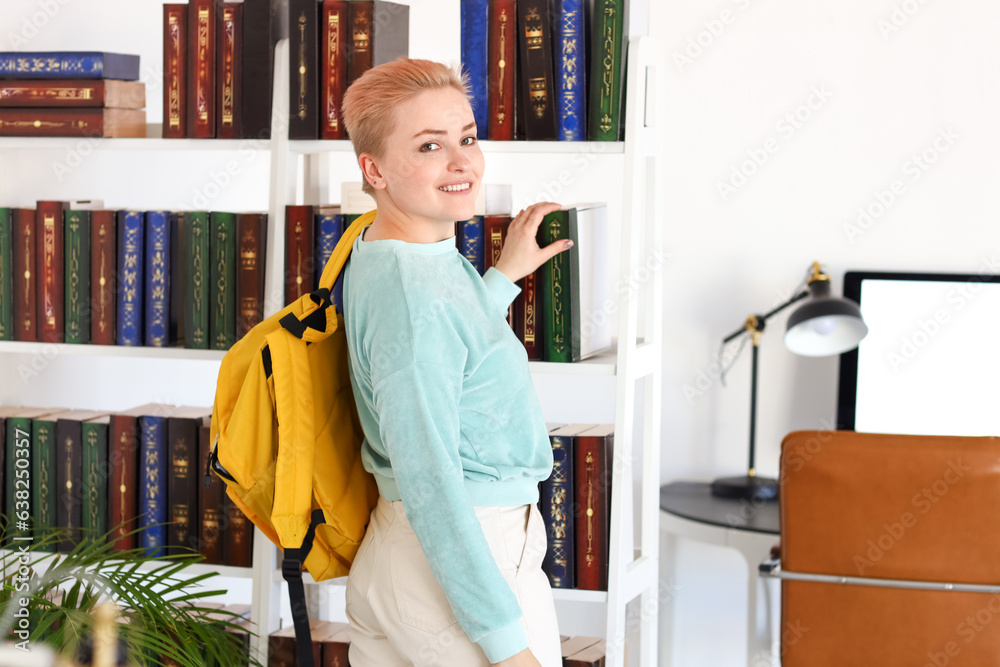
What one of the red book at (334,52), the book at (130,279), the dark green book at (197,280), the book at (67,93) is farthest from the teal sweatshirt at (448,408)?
the book at (67,93)

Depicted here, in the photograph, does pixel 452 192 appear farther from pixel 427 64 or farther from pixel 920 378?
pixel 920 378

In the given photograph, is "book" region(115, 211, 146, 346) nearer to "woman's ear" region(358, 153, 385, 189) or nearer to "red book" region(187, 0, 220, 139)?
"red book" region(187, 0, 220, 139)

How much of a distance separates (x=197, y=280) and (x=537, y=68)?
0.77 metres

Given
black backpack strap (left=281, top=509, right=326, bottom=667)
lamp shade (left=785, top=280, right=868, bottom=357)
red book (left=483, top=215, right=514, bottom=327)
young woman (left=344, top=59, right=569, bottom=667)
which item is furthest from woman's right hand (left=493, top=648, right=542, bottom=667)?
lamp shade (left=785, top=280, right=868, bottom=357)

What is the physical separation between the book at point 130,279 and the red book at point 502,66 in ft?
2.44

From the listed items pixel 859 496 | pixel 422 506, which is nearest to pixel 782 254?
pixel 859 496

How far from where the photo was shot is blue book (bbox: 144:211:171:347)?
1.88m

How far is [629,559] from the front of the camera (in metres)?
1.82

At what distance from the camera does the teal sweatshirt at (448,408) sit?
1.17 m

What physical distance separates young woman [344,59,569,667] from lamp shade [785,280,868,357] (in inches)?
48.9

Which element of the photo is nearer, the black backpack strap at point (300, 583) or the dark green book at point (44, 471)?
the black backpack strap at point (300, 583)

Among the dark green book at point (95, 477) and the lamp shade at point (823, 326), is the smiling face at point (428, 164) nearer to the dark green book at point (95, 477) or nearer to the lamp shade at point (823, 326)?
the dark green book at point (95, 477)

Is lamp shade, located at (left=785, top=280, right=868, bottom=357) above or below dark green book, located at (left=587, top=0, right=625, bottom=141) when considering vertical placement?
below

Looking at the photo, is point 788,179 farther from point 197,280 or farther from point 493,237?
point 197,280
